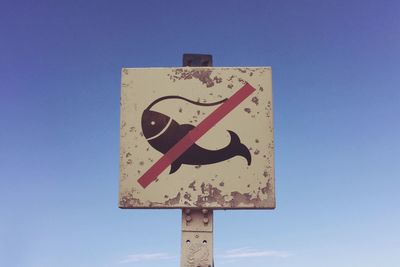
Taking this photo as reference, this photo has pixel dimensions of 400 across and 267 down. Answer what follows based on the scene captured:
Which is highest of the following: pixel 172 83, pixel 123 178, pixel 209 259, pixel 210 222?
pixel 172 83

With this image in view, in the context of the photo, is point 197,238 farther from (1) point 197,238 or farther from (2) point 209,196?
(2) point 209,196

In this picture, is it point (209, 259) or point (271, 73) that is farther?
point (271, 73)

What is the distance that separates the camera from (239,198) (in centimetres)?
316

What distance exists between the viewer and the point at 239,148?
3.25 meters

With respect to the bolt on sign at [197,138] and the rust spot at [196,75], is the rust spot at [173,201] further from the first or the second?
the rust spot at [196,75]

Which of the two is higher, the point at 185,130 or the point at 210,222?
the point at 185,130

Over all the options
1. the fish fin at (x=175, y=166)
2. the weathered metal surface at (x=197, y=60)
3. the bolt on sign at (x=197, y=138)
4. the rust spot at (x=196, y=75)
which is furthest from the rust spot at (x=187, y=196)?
the weathered metal surface at (x=197, y=60)

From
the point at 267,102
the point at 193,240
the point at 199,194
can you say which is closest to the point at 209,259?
the point at 193,240

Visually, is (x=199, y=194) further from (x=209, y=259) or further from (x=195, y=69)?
(x=195, y=69)

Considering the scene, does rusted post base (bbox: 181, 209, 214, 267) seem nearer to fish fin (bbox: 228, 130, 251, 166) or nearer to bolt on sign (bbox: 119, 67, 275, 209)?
bolt on sign (bbox: 119, 67, 275, 209)

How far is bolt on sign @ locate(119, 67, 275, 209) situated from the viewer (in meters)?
3.17

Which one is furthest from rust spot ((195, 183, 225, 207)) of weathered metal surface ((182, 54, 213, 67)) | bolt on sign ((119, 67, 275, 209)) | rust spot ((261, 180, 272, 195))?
weathered metal surface ((182, 54, 213, 67))

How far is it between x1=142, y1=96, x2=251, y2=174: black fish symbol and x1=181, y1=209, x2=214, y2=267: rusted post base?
319 millimetres

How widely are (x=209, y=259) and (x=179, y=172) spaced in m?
0.57
